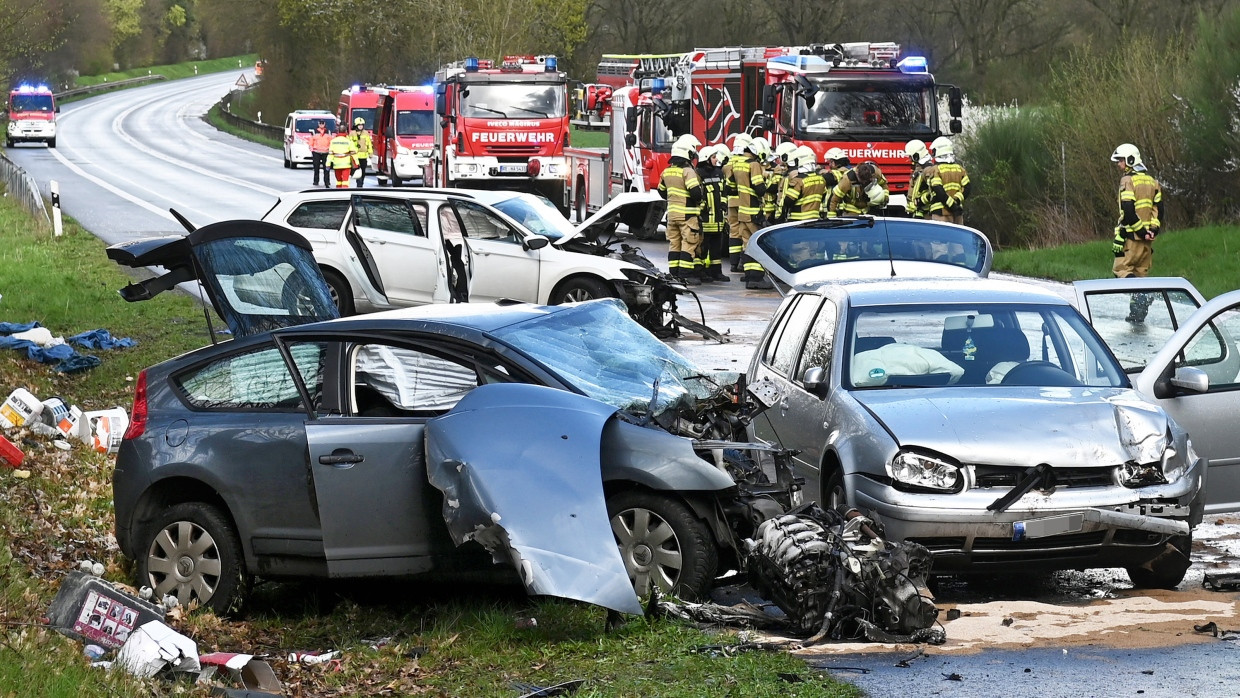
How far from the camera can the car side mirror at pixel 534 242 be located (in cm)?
1551

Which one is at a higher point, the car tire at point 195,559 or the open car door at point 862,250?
the open car door at point 862,250

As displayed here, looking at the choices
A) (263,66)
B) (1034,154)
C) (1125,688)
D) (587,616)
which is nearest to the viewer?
(1125,688)

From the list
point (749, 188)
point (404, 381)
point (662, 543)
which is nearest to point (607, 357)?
point (404, 381)

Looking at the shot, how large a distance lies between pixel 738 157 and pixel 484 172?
10.3 meters

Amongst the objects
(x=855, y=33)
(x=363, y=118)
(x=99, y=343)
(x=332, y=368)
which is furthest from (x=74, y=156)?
(x=332, y=368)

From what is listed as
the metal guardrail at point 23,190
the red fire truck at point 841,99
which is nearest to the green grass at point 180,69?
the metal guardrail at point 23,190

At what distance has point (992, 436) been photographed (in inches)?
260

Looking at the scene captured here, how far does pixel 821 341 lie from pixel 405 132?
33.8 metres

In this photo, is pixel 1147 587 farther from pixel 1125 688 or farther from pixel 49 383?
pixel 49 383

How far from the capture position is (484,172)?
3083 cm

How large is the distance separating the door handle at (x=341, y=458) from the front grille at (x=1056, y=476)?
2.60 m

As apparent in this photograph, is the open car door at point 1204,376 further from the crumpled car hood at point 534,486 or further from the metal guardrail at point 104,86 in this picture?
the metal guardrail at point 104,86

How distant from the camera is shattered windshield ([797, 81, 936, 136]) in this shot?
22.7 meters

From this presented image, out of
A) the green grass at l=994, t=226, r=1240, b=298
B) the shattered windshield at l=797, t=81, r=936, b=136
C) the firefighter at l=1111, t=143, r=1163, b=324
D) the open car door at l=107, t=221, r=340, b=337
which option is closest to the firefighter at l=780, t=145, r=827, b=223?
the shattered windshield at l=797, t=81, r=936, b=136
